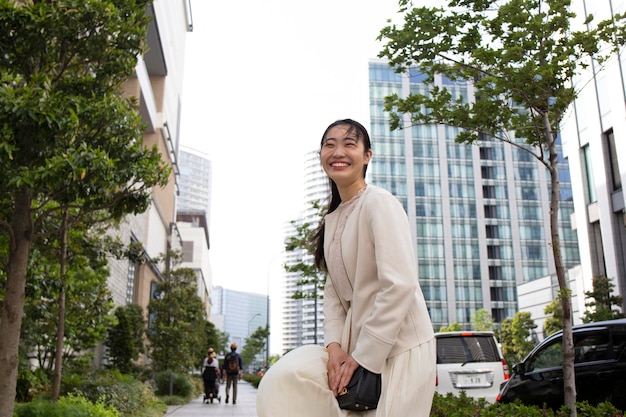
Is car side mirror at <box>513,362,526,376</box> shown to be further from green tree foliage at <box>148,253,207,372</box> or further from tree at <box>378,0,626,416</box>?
green tree foliage at <box>148,253,207,372</box>

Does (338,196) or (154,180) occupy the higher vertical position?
(154,180)

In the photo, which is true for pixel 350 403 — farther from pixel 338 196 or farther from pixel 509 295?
pixel 509 295

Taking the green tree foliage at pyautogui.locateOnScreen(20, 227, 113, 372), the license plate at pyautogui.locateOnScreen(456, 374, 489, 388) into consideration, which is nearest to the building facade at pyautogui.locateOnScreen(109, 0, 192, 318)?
the green tree foliage at pyautogui.locateOnScreen(20, 227, 113, 372)

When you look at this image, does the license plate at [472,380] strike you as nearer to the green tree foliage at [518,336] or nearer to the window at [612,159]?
the window at [612,159]

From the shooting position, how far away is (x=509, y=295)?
3041 inches

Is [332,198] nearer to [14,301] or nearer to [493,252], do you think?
[14,301]

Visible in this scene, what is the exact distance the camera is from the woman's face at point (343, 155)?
6.86 ft

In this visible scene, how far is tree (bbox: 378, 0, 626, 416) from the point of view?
23.1ft

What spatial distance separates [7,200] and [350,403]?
756 centimetres

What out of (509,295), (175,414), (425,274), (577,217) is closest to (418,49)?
(175,414)

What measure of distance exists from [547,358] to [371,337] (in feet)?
27.4

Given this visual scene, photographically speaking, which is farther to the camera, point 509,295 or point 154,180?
point 509,295

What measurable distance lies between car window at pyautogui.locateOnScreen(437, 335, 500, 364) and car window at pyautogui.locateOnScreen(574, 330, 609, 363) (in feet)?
8.68

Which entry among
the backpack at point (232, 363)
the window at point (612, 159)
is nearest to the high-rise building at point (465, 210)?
the window at point (612, 159)
